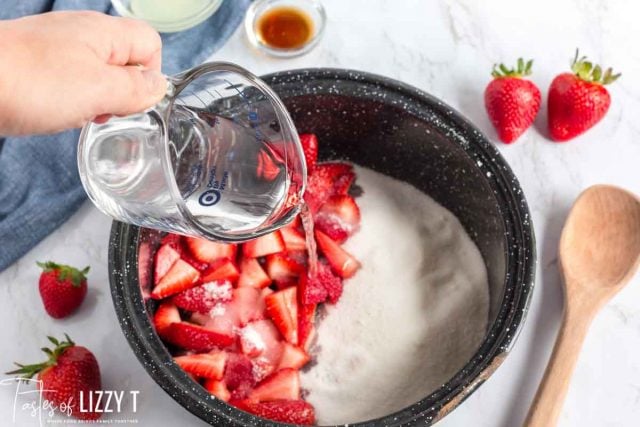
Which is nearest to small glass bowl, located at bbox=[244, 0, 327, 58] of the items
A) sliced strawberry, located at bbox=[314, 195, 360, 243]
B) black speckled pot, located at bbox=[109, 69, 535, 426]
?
black speckled pot, located at bbox=[109, 69, 535, 426]

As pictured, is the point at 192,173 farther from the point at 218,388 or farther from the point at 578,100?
the point at 578,100

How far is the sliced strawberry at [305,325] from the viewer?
1237mm

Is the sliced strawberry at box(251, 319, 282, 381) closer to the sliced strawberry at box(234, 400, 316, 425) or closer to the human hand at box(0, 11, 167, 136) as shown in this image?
the sliced strawberry at box(234, 400, 316, 425)

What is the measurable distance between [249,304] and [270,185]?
0.82 ft

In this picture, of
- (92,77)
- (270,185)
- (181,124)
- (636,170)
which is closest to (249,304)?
(270,185)

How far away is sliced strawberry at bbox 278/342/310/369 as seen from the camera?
1.21 metres

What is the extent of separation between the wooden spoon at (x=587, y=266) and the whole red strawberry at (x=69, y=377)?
2.07 ft

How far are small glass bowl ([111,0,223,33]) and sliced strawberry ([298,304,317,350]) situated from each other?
0.54 m

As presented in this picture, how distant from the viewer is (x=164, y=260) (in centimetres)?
122

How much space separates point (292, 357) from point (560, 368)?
39cm

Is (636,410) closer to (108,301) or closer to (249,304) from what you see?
(249,304)

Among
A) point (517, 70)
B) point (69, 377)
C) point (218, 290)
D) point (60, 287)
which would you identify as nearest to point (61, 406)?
point (69, 377)

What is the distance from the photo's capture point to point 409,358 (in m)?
1.21

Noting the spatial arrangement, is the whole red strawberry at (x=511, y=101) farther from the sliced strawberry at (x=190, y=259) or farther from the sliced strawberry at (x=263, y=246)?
the sliced strawberry at (x=190, y=259)
